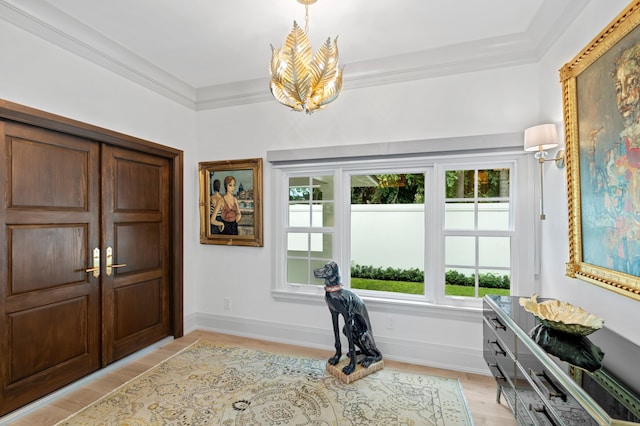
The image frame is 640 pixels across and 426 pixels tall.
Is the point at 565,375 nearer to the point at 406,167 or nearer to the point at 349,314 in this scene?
the point at 349,314

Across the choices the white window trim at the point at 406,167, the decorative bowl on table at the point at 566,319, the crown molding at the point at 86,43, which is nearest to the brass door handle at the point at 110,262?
the white window trim at the point at 406,167

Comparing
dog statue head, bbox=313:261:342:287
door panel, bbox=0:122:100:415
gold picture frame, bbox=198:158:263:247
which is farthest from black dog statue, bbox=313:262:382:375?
door panel, bbox=0:122:100:415

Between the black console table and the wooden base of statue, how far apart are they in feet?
3.39

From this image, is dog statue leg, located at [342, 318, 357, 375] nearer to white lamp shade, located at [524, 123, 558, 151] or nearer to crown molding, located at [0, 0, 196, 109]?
white lamp shade, located at [524, 123, 558, 151]

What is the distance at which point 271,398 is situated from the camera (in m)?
2.32

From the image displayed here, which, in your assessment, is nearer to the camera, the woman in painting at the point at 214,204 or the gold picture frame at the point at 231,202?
the gold picture frame at the point at 231,202

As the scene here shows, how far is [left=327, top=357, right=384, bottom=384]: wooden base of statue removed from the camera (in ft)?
8.26

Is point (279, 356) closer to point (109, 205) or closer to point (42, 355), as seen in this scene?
point (42, 355)

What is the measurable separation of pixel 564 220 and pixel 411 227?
122 centimetres

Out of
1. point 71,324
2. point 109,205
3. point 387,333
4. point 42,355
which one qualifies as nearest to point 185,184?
point 109,205

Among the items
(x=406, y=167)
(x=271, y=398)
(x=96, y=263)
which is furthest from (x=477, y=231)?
(x=96, y=263)

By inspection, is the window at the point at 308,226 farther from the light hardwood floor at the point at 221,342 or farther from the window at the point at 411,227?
the light hardwood floor at the point at 221,342

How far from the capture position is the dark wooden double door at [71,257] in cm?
214

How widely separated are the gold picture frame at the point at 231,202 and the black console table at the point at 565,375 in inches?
97.2
